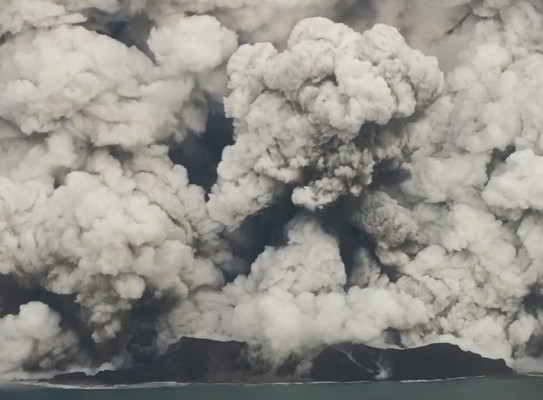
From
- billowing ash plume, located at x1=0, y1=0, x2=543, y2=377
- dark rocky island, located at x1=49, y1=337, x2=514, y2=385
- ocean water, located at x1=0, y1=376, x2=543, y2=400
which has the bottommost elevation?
ocean water, located at x1=0, y1=376, x2=543, y2=400

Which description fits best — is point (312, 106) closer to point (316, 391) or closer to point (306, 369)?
point (306, 369)

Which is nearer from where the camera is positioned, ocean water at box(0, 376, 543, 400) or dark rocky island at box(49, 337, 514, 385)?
ocean water at box(0, 376, 543, 400)

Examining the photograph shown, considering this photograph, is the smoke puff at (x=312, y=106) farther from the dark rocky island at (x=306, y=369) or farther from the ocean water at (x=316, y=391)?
the ocean water at (x=316, y=391)

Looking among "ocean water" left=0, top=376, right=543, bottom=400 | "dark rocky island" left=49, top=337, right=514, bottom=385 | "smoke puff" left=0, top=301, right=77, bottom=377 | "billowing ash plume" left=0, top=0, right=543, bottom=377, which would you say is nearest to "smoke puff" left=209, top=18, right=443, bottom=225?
"billowing ash plume" left=0, top=0, right=543, bottom=377

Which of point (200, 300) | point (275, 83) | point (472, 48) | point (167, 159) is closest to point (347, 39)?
point (275, 83)

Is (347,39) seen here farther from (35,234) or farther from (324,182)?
(35,234)

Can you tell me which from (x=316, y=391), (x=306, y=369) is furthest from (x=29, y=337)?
(x=316, y=391)

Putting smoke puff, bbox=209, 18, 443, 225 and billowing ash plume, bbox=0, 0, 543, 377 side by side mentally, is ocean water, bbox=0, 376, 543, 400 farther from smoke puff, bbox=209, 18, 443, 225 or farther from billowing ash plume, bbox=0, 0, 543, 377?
smoke puff, bbox=209, 18, 443, 225

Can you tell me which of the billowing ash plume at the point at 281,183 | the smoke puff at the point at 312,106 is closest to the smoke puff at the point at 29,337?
the billowing ash plume at the point at 281,183
